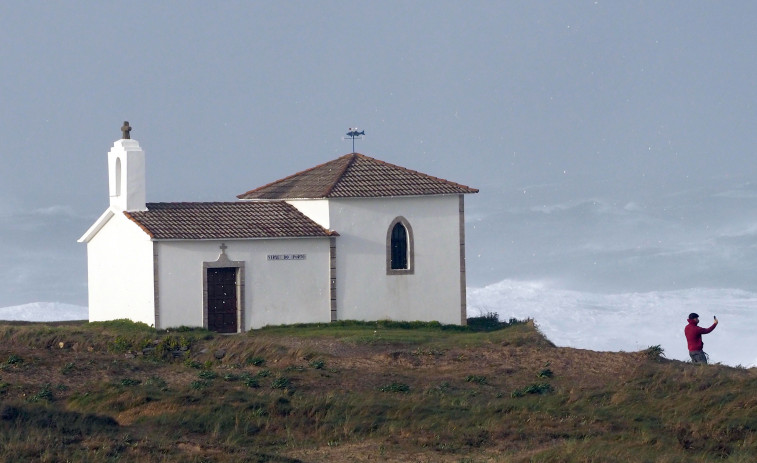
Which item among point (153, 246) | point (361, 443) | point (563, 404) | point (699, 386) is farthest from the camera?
point (153, 246)

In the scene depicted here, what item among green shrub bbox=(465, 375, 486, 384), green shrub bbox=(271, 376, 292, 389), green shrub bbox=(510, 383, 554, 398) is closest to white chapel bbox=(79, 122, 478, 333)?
green shrub bbox=(271, 376, 292, 389)

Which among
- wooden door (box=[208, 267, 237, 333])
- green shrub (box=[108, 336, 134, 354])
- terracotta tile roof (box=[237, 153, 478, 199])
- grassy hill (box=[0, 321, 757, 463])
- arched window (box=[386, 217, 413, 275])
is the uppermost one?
terracotta tile roof (box=[237, 153, 478, 199])

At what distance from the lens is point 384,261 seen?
35.7m

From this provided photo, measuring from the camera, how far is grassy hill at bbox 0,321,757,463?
65.2 feet

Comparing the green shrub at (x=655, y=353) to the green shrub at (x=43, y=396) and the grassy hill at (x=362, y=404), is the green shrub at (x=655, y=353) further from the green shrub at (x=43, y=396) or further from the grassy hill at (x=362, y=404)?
the green shrub at (x=43, y=396)

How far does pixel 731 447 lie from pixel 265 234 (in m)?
16.2

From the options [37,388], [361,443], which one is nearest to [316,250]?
[37,388]

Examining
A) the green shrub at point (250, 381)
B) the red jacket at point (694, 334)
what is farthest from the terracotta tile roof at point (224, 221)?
the red jacket at point (694, 334)

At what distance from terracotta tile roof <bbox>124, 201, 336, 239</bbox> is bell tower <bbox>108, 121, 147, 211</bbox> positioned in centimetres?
43

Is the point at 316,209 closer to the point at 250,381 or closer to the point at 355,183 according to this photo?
the point at 355,183

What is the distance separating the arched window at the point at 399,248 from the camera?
35.8 m

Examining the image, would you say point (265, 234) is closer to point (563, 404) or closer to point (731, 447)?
point (563, 404)

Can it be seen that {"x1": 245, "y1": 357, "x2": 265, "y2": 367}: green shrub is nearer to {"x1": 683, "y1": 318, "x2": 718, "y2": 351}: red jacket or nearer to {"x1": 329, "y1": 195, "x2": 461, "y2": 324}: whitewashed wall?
{"x1": 329, "y1": 195, "x2": 461, "y2": 324}: whitewashed wall

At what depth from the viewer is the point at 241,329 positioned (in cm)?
3397
